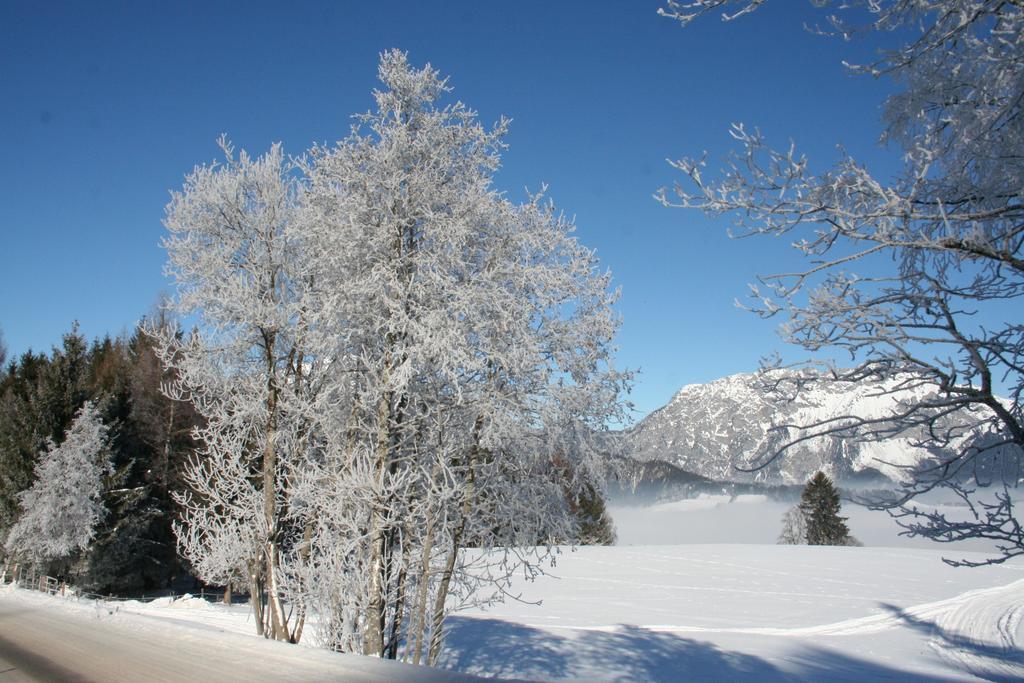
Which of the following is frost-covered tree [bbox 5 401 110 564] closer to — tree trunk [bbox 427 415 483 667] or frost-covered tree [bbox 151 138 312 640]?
frost-covered tree [bbox 151 138 312 640]

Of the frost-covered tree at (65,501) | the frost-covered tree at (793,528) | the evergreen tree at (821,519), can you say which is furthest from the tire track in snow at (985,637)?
the frost-covered tree at (793,528)

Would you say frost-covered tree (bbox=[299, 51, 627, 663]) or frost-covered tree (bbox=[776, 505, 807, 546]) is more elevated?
frost-covered tree (bbox=[299, 51, 627, 663])

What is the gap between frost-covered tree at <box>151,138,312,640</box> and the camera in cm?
886

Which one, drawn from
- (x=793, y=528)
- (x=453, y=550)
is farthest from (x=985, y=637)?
(x=793, y=528)

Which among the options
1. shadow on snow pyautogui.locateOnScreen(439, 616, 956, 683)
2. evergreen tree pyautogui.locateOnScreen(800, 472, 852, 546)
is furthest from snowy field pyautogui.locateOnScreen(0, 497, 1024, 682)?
evergreen tree pyautogui.locateOnScreen(800, 472, 852, 546)

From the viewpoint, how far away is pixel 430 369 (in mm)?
7711

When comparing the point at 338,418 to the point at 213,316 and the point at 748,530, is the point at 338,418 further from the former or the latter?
the point at 748,530

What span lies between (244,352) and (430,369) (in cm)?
329

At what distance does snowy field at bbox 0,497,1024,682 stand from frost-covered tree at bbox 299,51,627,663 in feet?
5.35

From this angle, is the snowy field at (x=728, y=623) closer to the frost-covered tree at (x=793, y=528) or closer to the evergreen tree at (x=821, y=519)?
the evergreen tree at (x=821, y=519)

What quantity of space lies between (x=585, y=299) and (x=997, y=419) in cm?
533

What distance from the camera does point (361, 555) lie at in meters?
7.48

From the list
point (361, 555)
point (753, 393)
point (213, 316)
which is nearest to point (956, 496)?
point (753, 393)

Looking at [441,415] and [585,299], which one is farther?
[585,299]
